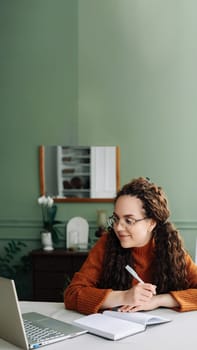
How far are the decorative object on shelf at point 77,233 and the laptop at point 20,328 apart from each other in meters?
2.93

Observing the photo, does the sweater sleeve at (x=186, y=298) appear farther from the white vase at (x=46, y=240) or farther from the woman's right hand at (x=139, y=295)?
the white vase at (x=46, y=240)

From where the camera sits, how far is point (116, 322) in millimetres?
1918

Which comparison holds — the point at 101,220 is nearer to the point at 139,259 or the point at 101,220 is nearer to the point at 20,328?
the point at 139,259

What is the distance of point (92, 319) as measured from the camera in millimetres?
1975

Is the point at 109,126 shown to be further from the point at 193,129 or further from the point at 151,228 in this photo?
the point at 151,228

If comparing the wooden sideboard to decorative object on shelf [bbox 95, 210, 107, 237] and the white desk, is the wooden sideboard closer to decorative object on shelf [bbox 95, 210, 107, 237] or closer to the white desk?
decorative object on shelf [bbox 95, 210, 107, 237]

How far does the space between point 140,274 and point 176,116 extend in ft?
8.89

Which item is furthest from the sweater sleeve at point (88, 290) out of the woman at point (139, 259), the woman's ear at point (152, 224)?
the woman's ear at point (152, 224)

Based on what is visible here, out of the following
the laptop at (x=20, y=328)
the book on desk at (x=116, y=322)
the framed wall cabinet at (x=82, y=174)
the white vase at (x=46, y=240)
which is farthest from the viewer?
the framed wall cabinet at (x=82, y=174)

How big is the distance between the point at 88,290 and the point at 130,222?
1.09ft

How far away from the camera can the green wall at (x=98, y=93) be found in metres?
4.86

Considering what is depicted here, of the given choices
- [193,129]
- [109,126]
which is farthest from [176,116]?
[109,126]

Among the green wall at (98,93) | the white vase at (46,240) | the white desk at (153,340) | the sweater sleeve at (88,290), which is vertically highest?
the green wall at (98,93)

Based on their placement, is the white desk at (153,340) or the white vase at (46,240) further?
the white vase at (46,240)
